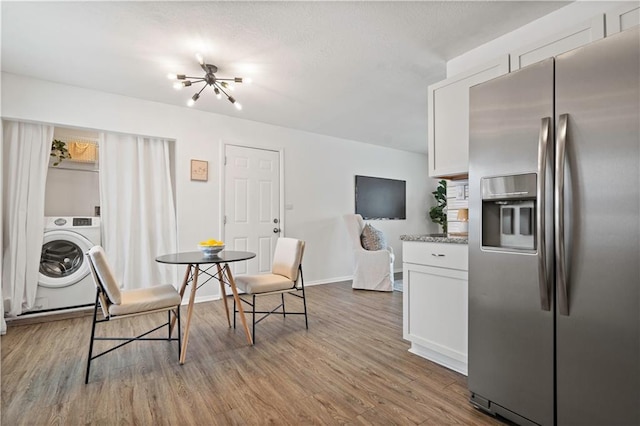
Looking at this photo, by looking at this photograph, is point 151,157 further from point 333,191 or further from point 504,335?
point 504,335

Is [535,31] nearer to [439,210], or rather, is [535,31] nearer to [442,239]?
[442,239]

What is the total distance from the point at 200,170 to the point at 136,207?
0.88 metres

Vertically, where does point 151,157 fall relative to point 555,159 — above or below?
above

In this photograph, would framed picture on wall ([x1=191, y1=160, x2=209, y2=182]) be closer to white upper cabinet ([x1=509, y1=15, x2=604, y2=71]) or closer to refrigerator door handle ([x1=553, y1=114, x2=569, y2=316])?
white upper cabinet ([x1=509, y1=15, x2=604, y2=71])

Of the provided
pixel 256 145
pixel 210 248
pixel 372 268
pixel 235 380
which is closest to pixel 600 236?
pixel 235 380

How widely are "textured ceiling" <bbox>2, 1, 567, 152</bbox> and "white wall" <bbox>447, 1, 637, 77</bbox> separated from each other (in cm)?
6

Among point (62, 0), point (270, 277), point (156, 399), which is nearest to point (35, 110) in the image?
point (62, 0)

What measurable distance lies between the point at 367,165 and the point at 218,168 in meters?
2.78

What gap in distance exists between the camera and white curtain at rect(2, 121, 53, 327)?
3.15 metres

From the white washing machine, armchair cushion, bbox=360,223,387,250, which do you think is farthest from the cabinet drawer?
the white washing machine

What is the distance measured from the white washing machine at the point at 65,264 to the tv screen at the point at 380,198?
156 inches

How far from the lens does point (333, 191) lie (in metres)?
5.30

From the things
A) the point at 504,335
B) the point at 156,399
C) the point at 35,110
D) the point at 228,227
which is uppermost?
the point at 35,110

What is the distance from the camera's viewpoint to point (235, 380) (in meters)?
2.04
